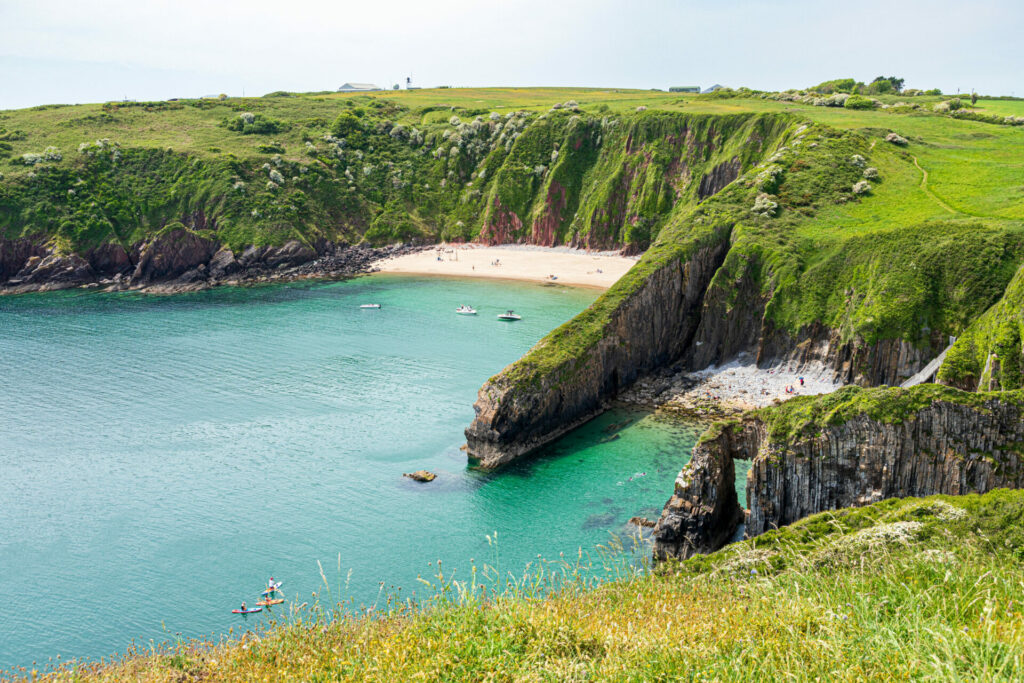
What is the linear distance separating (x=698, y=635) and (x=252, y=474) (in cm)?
4711

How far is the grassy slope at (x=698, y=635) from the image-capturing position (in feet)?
44.8

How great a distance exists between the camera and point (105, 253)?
132 meters

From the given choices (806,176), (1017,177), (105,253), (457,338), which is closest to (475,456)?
(457,338)

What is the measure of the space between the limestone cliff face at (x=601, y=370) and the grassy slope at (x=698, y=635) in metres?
35.0

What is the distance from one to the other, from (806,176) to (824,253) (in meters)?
20.0

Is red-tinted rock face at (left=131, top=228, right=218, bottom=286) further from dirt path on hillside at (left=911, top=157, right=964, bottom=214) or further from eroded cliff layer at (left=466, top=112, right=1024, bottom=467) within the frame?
dirt path on hillside at (left=911, top=157, right=964, bottom=214)

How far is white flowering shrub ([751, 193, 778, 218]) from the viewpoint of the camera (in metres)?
80.6

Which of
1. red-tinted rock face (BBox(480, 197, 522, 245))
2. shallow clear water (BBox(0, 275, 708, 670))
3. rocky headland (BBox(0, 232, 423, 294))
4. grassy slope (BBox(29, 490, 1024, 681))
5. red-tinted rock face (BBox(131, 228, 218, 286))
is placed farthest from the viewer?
red-tinted rock face (BBox(480, 197, 522, 245))

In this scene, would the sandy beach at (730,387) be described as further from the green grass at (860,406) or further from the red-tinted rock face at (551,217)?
the red-tinted rock face at (551,217)

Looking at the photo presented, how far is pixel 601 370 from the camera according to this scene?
221 ft

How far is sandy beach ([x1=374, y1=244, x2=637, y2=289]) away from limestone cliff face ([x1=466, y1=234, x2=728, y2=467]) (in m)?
42.0

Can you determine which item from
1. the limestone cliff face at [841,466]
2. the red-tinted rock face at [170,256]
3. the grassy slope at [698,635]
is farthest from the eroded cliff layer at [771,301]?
the red-tinted rock face at [170,256]

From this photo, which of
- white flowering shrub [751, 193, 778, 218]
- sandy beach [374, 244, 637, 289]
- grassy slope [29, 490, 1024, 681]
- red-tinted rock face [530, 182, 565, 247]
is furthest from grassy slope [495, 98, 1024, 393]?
red-tinted rock face [530, 182, 565, 247]

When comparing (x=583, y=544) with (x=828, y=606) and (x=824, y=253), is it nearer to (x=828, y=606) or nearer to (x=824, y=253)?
(x=828, y=606)
